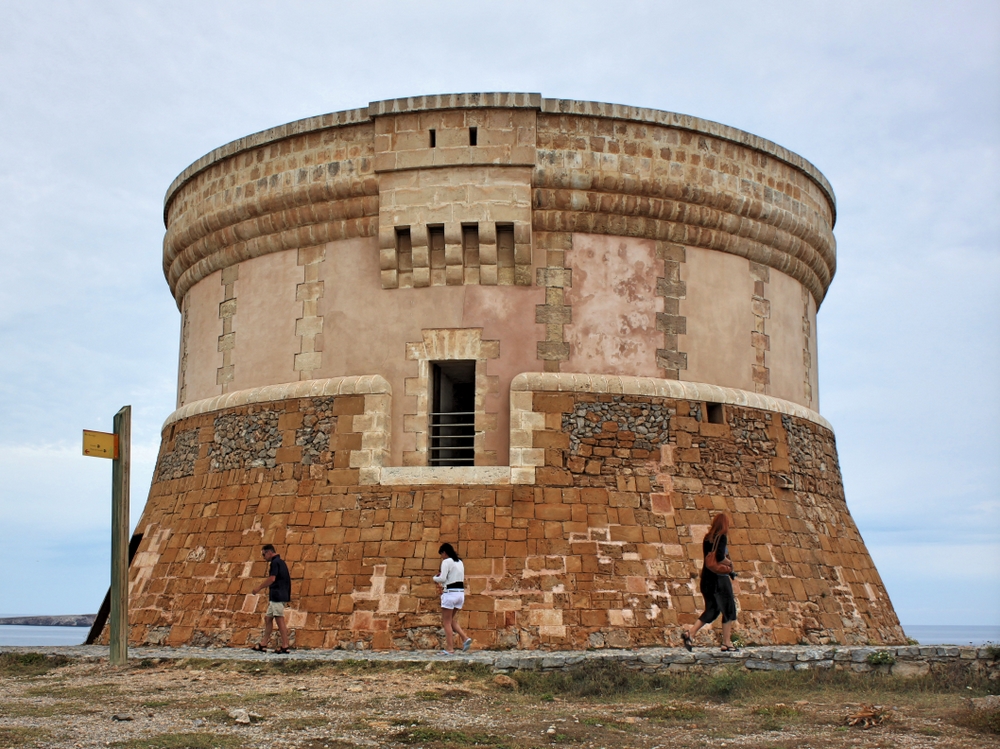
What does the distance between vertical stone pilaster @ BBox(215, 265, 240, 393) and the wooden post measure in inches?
126

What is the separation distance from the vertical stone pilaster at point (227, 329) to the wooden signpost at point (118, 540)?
3.18 meters

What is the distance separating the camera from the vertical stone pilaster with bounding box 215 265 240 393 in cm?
1338

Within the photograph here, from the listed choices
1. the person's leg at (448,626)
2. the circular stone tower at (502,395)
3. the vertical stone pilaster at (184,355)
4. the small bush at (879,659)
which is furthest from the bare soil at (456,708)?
the vertical stone pilaster at (184,355)

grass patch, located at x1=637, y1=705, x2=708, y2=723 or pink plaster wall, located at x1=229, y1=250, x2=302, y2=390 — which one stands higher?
pink plaster wall, located at x1=229, y1=250, x2=302, y2=390

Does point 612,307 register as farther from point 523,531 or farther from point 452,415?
point 523,531

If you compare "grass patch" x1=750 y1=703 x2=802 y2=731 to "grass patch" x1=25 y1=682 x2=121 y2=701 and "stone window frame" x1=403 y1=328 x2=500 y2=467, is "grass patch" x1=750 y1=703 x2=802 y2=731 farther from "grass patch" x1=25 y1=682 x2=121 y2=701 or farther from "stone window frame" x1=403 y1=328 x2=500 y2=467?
"grass patch" x1=25 y1=682 x2=121 y2=701

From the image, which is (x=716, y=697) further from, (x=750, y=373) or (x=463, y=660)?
(x=750, y=373)

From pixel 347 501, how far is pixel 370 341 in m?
1.81

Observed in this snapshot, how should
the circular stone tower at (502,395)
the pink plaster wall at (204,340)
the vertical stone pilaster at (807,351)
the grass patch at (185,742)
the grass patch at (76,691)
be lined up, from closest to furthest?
the grass patch at (185,742) < the grass patch at (76,691) < the circular stone tower at (502,395) < the pink plaster wall at (204,340) < the vertical stone pilaster at (807,351)

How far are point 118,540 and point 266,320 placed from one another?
3.65 meters

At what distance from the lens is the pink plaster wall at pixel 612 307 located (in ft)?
39.8

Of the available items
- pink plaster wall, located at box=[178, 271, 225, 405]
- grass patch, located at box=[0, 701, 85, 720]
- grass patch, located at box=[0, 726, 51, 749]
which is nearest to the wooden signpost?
grass patch, located at box=[0, 701, 85, 720]

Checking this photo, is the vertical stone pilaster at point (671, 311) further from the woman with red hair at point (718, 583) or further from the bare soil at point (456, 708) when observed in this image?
the bare soil at point (456, 708)

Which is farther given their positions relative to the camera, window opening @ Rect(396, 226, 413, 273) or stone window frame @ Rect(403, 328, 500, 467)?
window opening @ Rect(396, 226, 413, 273)
